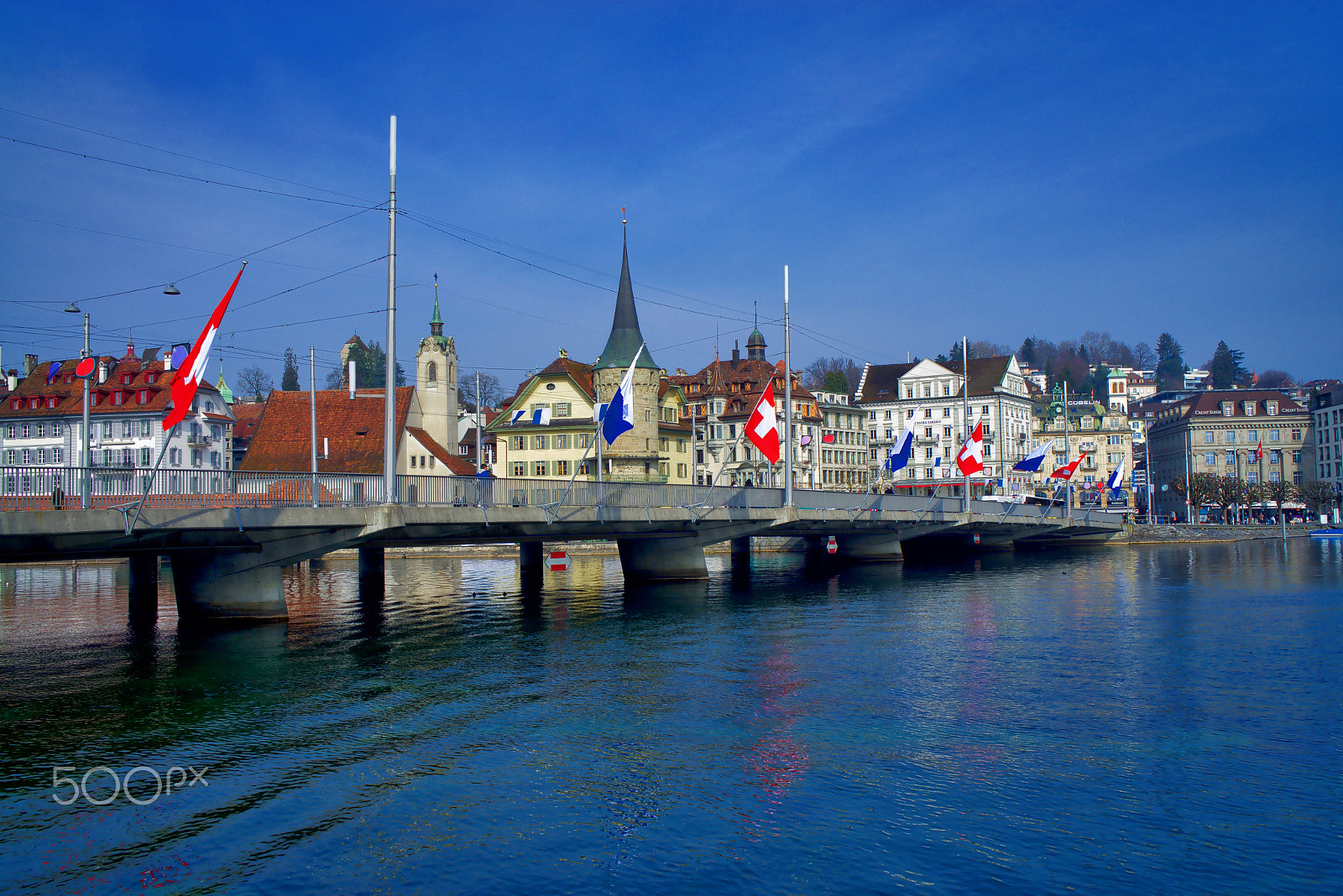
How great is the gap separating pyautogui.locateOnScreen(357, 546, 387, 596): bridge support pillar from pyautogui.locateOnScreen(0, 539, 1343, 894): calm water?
1467 centimetres

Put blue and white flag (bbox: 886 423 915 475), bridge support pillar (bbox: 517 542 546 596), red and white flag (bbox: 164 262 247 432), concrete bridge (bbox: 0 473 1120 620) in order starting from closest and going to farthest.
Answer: red and white flag (bbox: 164 262 247 432), concrete bridge (bbox: 0 473 1120 620), bridge support pillar (bbox: 517 542 546 596), blue and white flag (bbox: 886 423 915 475)

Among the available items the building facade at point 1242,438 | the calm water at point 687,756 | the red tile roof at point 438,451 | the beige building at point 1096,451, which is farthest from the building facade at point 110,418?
the building facade at point 1242,438

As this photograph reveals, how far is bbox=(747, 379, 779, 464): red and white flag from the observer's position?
43.7m

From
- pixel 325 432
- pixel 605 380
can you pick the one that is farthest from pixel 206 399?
pixel 605 380

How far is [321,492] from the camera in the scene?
33.2m

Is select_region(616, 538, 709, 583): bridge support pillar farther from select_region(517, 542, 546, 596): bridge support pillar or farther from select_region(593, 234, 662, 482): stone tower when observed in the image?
select_region(593, 234, 662, 482): stone tower

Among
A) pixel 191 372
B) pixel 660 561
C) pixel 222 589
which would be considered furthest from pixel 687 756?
pixel 660 561

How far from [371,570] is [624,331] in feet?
152

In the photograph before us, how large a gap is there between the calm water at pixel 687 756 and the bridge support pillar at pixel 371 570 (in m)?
14.7

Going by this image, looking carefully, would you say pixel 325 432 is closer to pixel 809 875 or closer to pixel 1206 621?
pixel 1206 621

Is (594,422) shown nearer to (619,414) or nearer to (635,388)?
(635,388)

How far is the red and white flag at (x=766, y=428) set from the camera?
1719 inches

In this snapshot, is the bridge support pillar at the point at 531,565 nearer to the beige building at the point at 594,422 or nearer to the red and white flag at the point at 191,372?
the red and white flag at the point at 191,372

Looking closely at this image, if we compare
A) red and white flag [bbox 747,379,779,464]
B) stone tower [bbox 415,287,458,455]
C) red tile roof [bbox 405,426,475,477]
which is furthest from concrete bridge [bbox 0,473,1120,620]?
stone tower [bbox 415,287,458,455]
